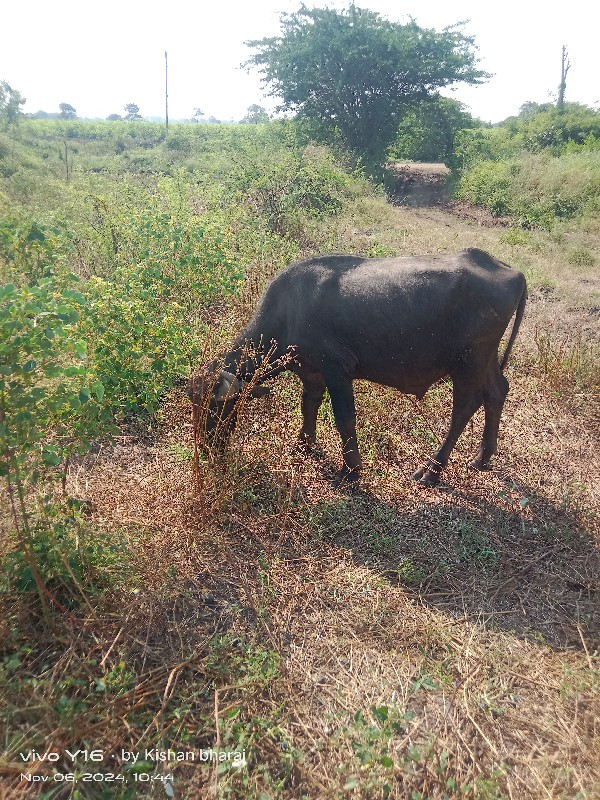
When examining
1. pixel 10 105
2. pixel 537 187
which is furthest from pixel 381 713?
pixel 10 105

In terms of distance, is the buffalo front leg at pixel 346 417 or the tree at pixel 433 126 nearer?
the buffalo front leg at pixel 346 417

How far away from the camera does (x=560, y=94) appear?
3259 cm

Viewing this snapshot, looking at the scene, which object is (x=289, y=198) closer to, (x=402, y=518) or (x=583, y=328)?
(x=583, y=328)

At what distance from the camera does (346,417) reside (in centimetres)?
405

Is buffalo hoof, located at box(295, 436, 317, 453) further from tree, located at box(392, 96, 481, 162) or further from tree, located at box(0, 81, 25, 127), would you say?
tree, located at box(0, 81, 25, 127)

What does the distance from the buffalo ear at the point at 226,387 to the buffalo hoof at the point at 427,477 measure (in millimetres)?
1584

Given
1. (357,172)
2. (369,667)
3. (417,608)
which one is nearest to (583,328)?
(417,608)

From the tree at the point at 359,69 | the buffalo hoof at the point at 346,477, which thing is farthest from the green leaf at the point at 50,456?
the tree at the point at 359,69

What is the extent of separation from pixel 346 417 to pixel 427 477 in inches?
32.4

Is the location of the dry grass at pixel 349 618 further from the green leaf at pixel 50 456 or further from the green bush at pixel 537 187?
the green bush at pixel 537 187

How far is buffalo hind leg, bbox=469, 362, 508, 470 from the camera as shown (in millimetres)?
4324

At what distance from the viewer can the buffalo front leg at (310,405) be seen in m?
4.37

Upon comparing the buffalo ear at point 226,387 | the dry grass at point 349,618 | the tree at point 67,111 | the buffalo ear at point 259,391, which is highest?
the tree at point 67,111

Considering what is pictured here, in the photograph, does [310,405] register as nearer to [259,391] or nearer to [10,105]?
[259,391]
